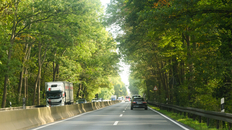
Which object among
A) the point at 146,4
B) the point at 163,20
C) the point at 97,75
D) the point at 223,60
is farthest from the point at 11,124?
the point at 97,75

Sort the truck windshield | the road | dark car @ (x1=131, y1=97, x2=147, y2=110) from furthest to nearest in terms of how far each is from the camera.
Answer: the truck windshield, dark car @ (x1=131, y1=97, x2=147, y2=110), the road

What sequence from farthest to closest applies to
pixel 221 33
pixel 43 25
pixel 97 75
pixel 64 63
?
pixel 97 75, pixel 64 63, pixel 43 25, pixel 221 33

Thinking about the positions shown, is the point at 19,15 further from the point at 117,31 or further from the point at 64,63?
the point at 64,63

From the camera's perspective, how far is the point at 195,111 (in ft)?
49.5

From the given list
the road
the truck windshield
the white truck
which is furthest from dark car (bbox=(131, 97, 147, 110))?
the road

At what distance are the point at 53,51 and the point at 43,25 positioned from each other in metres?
11.6

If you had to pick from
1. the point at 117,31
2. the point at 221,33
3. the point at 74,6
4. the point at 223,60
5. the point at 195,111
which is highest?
the point at 74,6

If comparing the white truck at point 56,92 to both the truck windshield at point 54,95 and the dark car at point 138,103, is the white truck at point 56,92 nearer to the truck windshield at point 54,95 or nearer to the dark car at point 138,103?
the truck windshield at point 54,95

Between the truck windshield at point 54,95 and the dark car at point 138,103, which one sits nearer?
the dark car at point 138,103

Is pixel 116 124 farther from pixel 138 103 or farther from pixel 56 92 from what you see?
pixel 56 92

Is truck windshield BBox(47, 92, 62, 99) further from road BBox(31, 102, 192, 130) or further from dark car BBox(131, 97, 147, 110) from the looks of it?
road BBox(31, 102, 192, 130)

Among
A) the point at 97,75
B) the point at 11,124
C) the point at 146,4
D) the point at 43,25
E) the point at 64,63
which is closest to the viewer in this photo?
the point at 11,124

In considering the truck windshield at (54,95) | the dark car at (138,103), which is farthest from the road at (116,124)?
the truck windshield at (54,95)

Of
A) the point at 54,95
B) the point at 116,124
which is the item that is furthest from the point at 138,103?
the point at 116,124
